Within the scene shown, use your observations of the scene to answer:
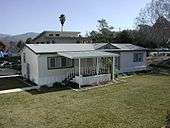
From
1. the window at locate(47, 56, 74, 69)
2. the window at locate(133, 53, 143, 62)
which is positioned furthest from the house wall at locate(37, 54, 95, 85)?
the window at locate(133, 53, 143, 62)

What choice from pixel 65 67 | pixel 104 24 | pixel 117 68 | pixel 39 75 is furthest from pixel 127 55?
pixel 104 24

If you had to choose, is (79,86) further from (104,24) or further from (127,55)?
(104,24)

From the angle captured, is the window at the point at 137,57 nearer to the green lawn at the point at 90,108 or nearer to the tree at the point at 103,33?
the green lawn at the point at 90,108

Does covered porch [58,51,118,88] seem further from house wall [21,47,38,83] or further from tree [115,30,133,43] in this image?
tree [115,30,133,43]

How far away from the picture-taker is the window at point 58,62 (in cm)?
2408

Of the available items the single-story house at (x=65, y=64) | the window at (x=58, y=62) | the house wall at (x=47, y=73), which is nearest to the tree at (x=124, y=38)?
the single-story house at (x=65, y=64)

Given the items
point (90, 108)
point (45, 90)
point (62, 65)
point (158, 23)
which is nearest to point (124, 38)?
point (158, 23)

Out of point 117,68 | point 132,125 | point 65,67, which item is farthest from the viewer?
point 117,68

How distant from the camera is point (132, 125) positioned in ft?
42.0

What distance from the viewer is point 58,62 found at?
24594mm

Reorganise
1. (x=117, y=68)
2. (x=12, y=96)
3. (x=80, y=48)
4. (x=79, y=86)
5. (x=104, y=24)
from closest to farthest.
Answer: (x=12, y=96)
(x=79, y=86)
(x=80, y=48)
(x=117, y=68)
(x=104, y=24)

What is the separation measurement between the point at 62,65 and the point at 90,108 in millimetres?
9517

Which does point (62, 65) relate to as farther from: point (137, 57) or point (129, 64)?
point (137, 57)

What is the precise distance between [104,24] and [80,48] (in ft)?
144
